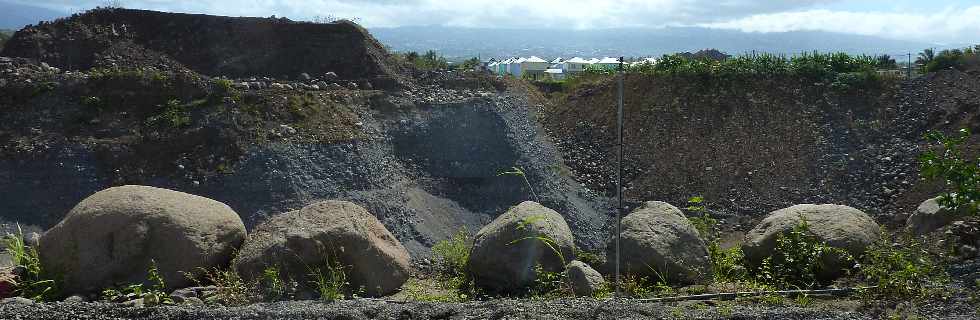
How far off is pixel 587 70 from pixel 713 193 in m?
8.73

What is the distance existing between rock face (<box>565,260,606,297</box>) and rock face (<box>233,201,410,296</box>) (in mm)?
1913

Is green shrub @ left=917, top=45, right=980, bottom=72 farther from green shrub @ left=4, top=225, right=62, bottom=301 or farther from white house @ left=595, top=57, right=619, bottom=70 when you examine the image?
green shrub @ left=4, top=225, right=62, bottom=301

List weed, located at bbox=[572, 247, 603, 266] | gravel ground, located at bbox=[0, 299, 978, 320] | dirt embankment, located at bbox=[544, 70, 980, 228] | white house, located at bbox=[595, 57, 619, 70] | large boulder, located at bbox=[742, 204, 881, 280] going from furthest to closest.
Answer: white house, located at bbox=[595, 57, 619, 70]
dirt embankment, located at bbox=[544, 70, 980, 228]
weed, located at bbox=[572, 247, 603, 266]
large boulder, located at bbox=[742, 204, 881, 280]
gravel ground, located at bbox=[0, 299, 978, 320]

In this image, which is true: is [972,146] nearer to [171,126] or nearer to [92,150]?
[171,126]

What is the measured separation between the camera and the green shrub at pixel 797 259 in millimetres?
7266

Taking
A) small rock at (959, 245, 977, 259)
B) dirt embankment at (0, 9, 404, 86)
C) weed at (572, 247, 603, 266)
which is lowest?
weed at (572, 247, 603, 266)

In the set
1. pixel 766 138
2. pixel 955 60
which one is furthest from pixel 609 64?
pixel 766 138

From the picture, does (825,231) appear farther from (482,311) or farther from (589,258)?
(482,311)

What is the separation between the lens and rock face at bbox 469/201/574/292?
7.64 meters

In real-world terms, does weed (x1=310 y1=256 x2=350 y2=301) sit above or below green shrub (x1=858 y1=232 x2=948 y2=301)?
below

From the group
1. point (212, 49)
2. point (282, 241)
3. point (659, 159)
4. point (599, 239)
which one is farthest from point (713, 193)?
point (212, 49)

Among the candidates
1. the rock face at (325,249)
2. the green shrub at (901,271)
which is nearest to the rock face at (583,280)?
the rock face at (325,249)

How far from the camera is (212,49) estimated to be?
20.1 meters

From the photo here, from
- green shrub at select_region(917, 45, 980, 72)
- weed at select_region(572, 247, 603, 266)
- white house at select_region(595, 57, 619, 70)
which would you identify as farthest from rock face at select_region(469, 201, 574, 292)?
green shrub at select_region(917, 45, 980, 72)
